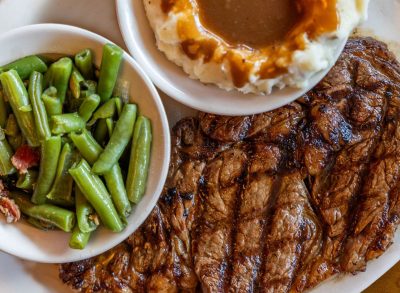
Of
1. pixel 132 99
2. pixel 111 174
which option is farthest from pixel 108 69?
pixel 111 174

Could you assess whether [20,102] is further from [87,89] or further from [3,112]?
[87,89]

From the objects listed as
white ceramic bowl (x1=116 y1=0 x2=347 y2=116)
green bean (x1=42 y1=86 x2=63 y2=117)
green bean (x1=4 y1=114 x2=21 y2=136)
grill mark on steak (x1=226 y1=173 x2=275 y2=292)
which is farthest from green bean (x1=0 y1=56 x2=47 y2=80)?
grill mark on steak (x1=226 y1=173 x2=275 y2=292)

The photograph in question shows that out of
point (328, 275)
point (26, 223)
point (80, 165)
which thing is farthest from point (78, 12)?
point (328, 275)

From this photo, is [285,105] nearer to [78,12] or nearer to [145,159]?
[145,159]

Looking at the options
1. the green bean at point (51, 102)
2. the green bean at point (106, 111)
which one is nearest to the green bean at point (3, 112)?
the green bean at point (51, 102)

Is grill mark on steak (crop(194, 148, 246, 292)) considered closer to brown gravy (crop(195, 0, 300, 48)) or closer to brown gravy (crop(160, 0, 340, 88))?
brown gravy (crop(160, 0, 340, 88))

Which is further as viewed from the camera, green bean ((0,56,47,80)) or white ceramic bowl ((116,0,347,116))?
white ceramic bowl ((116,0,347,116))
